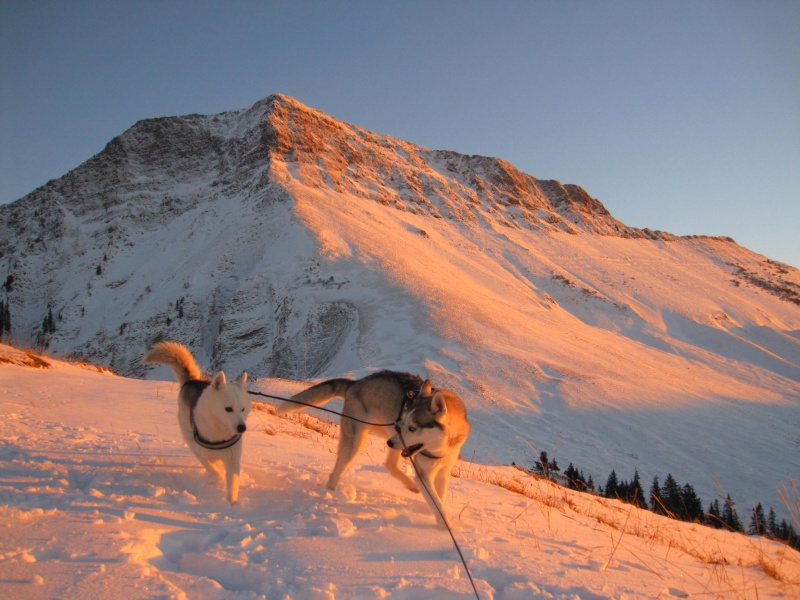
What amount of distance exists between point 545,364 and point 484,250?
43.2 meters

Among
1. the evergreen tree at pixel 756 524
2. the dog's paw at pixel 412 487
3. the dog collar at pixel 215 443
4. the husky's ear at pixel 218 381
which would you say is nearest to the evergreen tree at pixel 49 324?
the dog collar at pixel 215 443

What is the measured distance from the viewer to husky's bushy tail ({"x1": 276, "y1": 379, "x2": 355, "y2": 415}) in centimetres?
554

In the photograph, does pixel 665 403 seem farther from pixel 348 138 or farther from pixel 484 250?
pixel 348 138

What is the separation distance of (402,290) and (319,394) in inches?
1535

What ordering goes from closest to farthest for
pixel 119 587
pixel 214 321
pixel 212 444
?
pixel 119 587
pixel 212 444
pixel 214 321

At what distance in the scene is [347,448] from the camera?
5062mm

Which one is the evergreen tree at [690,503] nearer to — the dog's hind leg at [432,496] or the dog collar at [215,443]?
the dog's hind leg at [432,496]

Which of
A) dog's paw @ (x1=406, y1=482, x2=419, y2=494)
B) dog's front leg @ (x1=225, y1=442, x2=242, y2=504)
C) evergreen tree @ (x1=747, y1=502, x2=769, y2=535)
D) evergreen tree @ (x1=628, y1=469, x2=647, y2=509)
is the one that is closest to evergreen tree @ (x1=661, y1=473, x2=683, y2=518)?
evergreen tree @ (x1=628, y1=469, x2=647, y2=509)

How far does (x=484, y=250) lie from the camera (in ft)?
261

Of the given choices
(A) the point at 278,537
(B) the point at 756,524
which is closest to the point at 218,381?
(A) the point at 278,537

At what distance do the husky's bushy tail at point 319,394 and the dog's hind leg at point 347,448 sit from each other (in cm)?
56

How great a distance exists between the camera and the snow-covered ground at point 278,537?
276cm

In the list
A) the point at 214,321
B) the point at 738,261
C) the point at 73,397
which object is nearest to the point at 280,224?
the point at 214,321

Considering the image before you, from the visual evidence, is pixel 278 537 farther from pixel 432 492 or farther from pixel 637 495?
pixel 637 495
